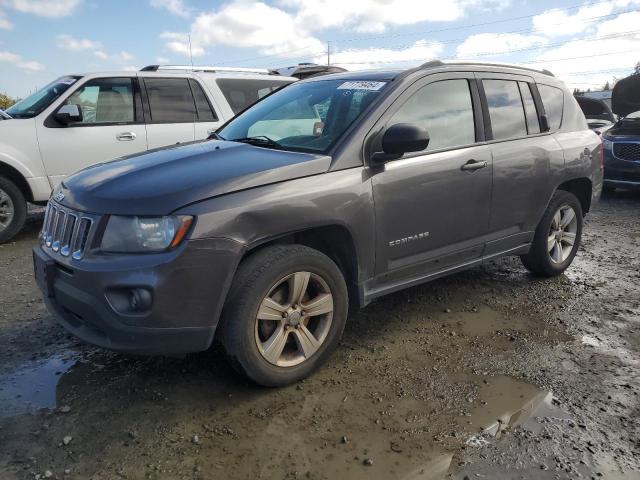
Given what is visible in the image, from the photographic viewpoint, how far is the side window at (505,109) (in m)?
3.86

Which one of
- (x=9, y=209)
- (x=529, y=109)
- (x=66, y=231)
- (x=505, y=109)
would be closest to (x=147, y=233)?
(x=66, y=231)

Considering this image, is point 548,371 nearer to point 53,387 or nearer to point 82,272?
point 82,272

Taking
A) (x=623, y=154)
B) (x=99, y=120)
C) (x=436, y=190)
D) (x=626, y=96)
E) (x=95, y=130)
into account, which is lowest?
(x=623, y=154)

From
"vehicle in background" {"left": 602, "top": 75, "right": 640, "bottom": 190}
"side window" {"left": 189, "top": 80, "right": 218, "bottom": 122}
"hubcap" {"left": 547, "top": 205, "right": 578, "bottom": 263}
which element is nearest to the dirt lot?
"hubcap" {"left": 547, "top": 205, "right": 578, "bottom": 263}

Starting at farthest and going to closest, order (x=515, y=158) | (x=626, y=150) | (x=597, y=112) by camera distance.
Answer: (x=597, y=112) < (x=626, y=150) < (x=515, y=158)

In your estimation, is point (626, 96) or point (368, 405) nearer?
point (368, 405)

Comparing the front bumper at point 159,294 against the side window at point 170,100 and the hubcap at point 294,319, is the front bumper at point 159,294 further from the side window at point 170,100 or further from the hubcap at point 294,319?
the side window at point 170,100

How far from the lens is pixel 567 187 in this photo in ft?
15.5

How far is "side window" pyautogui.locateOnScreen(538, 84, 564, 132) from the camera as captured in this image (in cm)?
437

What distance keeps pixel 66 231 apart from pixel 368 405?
1865 mm

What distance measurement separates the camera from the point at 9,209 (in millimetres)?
5852

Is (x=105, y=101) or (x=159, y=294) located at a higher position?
(x=105, y=101)

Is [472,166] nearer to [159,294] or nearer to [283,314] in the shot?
[283,314]

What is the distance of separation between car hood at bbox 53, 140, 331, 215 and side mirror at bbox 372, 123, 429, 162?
0.37 meters
